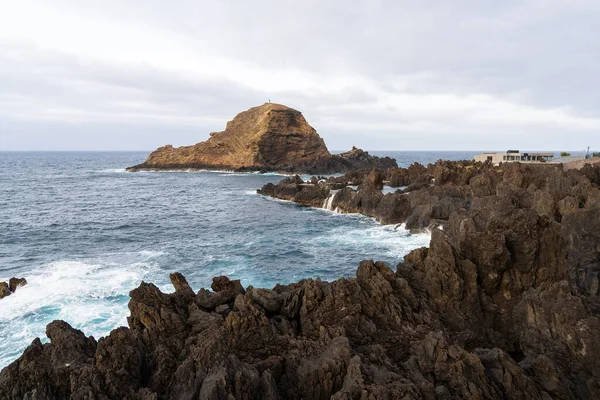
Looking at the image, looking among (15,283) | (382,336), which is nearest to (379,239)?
(382,336)

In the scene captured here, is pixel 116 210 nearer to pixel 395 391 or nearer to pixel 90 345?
pixel 90 345

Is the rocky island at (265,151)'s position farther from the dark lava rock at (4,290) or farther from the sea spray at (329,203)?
the dark lava rock at (4,290)

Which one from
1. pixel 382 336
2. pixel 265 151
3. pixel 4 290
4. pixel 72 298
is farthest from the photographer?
pixel 265 151

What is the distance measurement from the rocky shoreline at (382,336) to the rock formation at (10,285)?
11644 millimetres

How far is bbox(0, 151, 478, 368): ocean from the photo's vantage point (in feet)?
65.0

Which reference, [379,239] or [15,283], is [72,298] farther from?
[379,239]

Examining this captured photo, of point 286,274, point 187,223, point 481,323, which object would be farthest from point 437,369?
point 187,223

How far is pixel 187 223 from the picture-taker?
4538 centimetres

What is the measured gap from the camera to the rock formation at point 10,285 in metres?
21.5

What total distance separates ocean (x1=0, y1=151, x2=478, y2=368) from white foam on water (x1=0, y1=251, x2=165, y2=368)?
0.05 meters

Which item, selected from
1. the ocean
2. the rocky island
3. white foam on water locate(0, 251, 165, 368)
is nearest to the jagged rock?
white foam on water locate(0, 251, 165, 368)

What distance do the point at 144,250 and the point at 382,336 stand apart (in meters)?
25.1

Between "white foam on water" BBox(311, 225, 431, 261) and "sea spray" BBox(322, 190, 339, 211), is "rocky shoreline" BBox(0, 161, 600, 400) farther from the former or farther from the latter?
"sea spray" BBox(322, 190, 339, 211)

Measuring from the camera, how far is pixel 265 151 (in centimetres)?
12400
